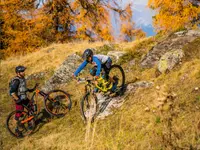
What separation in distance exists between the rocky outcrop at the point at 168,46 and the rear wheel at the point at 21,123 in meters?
5.01

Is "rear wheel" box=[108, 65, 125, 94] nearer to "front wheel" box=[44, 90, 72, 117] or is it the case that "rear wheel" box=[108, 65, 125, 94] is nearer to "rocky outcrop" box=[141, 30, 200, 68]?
"front wheel" box=[44, 90, 72, 117]

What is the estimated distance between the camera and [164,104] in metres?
3.72

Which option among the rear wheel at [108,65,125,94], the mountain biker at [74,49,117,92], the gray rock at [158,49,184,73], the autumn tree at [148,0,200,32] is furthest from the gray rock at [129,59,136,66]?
the autumn tree at [148,0,200,32]

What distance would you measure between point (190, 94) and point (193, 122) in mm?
1493

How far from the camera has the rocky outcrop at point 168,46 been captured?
1181cm

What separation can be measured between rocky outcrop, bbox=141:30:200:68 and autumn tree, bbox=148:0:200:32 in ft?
23.0

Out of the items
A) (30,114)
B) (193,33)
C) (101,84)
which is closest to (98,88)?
(101,84)

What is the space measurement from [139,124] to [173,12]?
15.4 m

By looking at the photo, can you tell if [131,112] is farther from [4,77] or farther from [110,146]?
[4,77]

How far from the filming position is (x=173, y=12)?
21141 millimetres

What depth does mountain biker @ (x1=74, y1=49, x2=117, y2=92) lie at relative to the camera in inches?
346

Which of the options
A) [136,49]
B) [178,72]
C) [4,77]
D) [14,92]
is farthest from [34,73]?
[178,72]

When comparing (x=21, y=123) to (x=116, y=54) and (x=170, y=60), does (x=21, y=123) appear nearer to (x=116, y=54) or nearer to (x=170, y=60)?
(x=170, y=60)

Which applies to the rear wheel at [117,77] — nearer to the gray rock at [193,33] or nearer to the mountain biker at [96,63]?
the mountain biker at [96,63]
